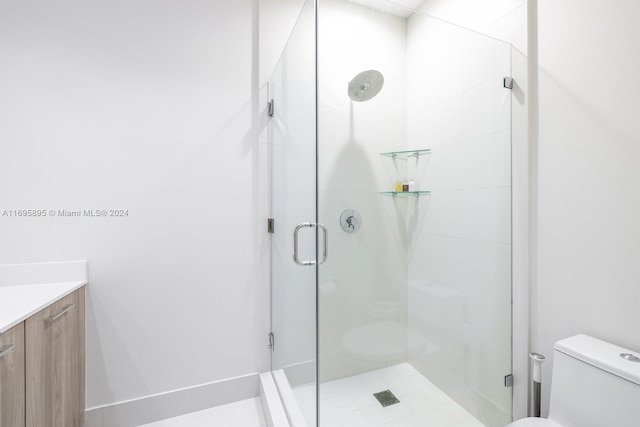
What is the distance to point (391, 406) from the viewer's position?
114 cm

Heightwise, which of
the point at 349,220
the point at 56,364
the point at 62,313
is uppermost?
the point at 349,220

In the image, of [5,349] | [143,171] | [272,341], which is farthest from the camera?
[272,341]

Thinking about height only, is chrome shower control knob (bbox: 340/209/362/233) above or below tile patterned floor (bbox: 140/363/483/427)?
above

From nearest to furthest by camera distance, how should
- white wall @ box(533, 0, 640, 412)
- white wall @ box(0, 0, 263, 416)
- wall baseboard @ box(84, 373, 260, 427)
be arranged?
white wall @ box(533, 0, 640, 412)
white wall @ box(0, 0, 263, 416)
wall baseboard @ box(84, 373, 260, 427)

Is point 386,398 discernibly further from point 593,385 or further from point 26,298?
point 26,298

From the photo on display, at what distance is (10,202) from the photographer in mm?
1305

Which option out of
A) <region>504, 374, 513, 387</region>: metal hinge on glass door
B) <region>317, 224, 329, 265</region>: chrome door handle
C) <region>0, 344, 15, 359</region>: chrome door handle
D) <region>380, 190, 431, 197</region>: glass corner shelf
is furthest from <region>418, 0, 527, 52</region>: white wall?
<region>0, 344, 15, 359</region>: chrome door handle

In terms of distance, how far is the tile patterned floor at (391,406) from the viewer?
112cm

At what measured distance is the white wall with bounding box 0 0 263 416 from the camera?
4.37ft

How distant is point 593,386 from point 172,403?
6.28 ft

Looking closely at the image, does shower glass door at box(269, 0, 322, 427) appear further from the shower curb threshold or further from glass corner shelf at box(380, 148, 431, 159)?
glass corner shelf at box(380, 148, 431, 159)

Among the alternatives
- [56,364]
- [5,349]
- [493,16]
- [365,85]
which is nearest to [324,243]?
[365,85]

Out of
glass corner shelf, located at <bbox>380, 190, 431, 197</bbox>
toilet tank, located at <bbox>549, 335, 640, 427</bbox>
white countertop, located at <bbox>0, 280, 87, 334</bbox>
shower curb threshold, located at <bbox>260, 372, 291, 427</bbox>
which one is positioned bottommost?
shower curb threshold, located at <bbox>260, 372, 291, 427</bbox>

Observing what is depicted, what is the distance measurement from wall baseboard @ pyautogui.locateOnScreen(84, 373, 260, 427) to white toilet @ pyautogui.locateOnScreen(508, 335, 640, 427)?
4.69ft
